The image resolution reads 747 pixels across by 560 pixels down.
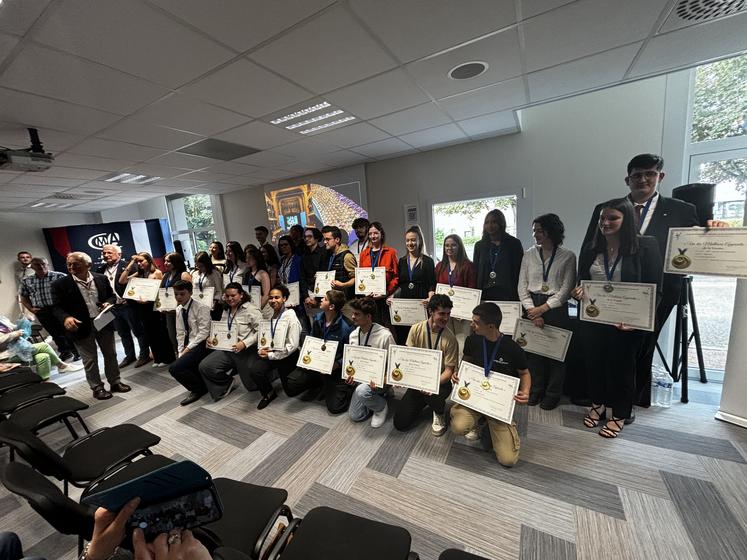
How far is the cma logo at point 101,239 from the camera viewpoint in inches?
325

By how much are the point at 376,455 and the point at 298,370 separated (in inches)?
47.4

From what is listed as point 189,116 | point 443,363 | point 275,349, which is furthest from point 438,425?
point 189,116

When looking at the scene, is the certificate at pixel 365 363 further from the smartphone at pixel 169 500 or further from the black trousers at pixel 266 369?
the smartphone at pixel 169 500

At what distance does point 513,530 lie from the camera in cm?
163

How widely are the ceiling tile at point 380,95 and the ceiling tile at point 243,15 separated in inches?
34.1

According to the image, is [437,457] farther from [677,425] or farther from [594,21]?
[594,21]

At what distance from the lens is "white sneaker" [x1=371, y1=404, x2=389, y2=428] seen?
2.58 meters

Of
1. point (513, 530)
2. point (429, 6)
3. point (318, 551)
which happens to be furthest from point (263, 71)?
point (513, 530)

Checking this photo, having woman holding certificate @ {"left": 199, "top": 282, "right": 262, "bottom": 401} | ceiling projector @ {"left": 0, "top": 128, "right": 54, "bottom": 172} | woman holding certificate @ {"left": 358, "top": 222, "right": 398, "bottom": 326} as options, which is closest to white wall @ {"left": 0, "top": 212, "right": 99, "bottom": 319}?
ceiling projector @ {"left": 0, "top": 128, "right": 54, "bottom": 172}

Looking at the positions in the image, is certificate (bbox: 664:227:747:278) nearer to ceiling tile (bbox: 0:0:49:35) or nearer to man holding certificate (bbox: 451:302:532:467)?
man holding certificate (bbox: 451:302:532:467)

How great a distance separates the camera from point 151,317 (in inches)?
166

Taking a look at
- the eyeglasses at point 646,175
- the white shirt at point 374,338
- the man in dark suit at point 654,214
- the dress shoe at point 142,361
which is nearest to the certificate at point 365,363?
the white shirt at point 374,338

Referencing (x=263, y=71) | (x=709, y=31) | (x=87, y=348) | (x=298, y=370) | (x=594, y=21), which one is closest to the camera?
(x=594, y=21)

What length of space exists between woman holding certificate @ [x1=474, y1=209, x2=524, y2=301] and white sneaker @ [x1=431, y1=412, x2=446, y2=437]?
3.95 ft
